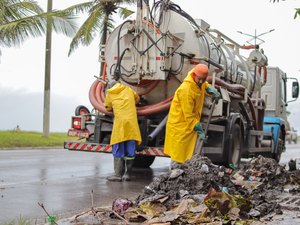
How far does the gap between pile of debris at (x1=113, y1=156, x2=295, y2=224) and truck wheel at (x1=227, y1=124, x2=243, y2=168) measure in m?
3.15

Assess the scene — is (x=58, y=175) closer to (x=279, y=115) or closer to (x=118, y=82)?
(x=118, y=82)

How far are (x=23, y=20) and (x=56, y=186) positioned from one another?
10134 millimetres

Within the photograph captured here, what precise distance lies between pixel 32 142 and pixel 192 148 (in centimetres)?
1248

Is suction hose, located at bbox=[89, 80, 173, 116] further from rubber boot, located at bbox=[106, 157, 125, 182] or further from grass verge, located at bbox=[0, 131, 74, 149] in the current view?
grass verge, located at bbox=[0, 131, 74, 149]

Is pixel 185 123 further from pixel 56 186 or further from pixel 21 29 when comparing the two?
pixel 21 29

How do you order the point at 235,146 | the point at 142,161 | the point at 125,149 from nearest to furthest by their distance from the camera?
the point at 125,149 < the point at 235,146 < the point at 142,161

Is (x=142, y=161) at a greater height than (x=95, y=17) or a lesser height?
lesser

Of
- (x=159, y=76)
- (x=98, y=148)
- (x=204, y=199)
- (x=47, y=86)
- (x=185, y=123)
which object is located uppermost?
(x=47, y=86)

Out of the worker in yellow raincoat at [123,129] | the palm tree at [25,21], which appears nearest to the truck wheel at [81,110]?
the worker in yellow raincoat at [123,129]

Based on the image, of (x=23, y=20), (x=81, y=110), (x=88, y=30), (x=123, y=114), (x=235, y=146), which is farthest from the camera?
(x=88, y=30)

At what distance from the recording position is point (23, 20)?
55.8 ft

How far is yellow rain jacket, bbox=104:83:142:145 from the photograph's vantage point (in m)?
8.73

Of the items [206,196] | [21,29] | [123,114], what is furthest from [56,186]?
[21,29]

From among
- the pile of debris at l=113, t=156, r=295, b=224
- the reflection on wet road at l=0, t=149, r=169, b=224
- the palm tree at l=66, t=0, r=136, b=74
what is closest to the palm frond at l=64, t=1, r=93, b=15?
the palm tree at l=66, t=0, r=136, b=74
